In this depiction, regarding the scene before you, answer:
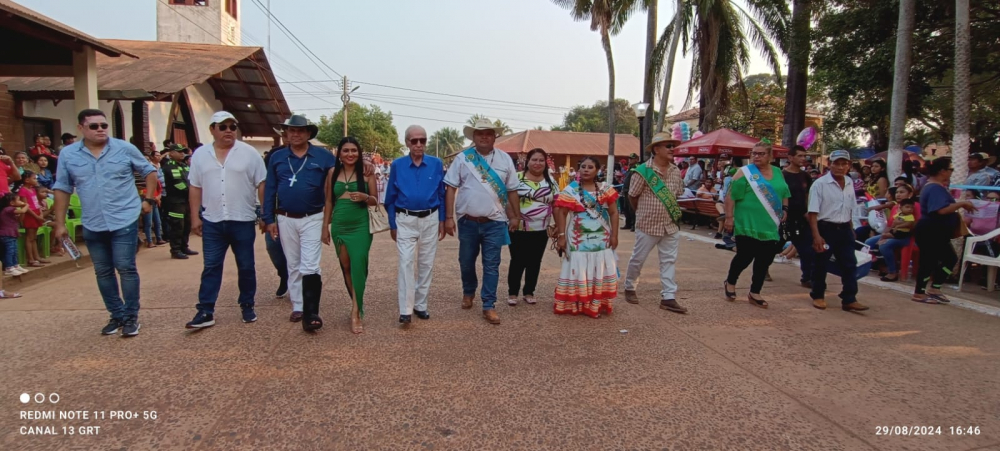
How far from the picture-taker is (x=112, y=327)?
4.16 metres

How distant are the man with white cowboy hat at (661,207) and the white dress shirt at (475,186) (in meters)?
1.30

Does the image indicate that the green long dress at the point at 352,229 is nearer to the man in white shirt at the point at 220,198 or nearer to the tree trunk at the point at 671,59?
the man in white shirt at the point at 220,198

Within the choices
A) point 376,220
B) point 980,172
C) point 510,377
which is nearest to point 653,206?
point 510,377

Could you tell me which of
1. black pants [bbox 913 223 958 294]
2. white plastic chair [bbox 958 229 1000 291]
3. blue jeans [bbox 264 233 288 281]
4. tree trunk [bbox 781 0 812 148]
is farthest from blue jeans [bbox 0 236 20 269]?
tree trunk [bbox 781 0 812 148]

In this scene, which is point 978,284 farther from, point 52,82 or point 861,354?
point 52,82

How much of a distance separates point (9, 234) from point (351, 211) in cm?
417

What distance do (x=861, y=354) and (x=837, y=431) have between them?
1.46 m

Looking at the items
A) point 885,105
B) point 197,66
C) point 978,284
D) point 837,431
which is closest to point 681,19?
point 885,105

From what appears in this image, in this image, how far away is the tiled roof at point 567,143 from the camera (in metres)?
40.0

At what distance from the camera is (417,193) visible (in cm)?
435

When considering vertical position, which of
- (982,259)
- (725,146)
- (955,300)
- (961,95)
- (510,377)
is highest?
(961,95)

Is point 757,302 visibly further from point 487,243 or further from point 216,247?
point 216,247

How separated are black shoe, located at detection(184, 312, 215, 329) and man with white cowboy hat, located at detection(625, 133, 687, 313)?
3804 mm

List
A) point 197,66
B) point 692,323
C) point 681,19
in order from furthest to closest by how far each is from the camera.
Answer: point 681,19
point 197,66
point 692,323
